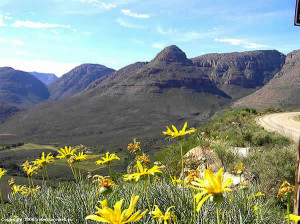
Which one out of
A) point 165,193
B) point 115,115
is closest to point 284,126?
point 165,193

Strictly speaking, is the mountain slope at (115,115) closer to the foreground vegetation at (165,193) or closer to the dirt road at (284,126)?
the dirt road at (284,126)

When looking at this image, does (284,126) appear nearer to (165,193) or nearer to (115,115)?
(165,193)

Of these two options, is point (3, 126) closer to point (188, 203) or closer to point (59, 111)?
point (59, 111)

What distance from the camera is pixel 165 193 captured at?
3.15m

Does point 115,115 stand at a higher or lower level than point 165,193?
lower

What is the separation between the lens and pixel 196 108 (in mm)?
179375

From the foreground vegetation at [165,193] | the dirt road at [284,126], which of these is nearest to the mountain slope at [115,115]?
the dirt road at [284,126]

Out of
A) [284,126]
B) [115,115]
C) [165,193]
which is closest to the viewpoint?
[165,193]

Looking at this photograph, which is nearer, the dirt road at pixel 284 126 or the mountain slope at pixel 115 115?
the dirt road at pixel 284 126

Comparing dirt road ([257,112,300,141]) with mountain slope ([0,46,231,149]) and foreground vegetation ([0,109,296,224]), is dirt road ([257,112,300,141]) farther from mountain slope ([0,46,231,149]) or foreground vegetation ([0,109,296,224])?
mountain slope ([0,46,231,149])

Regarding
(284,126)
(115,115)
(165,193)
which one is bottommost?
(115,115)

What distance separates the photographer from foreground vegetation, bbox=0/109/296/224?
6.16ft

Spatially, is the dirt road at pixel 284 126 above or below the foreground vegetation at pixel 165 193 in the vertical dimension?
below

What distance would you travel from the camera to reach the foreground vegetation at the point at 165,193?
1879 millimetres
